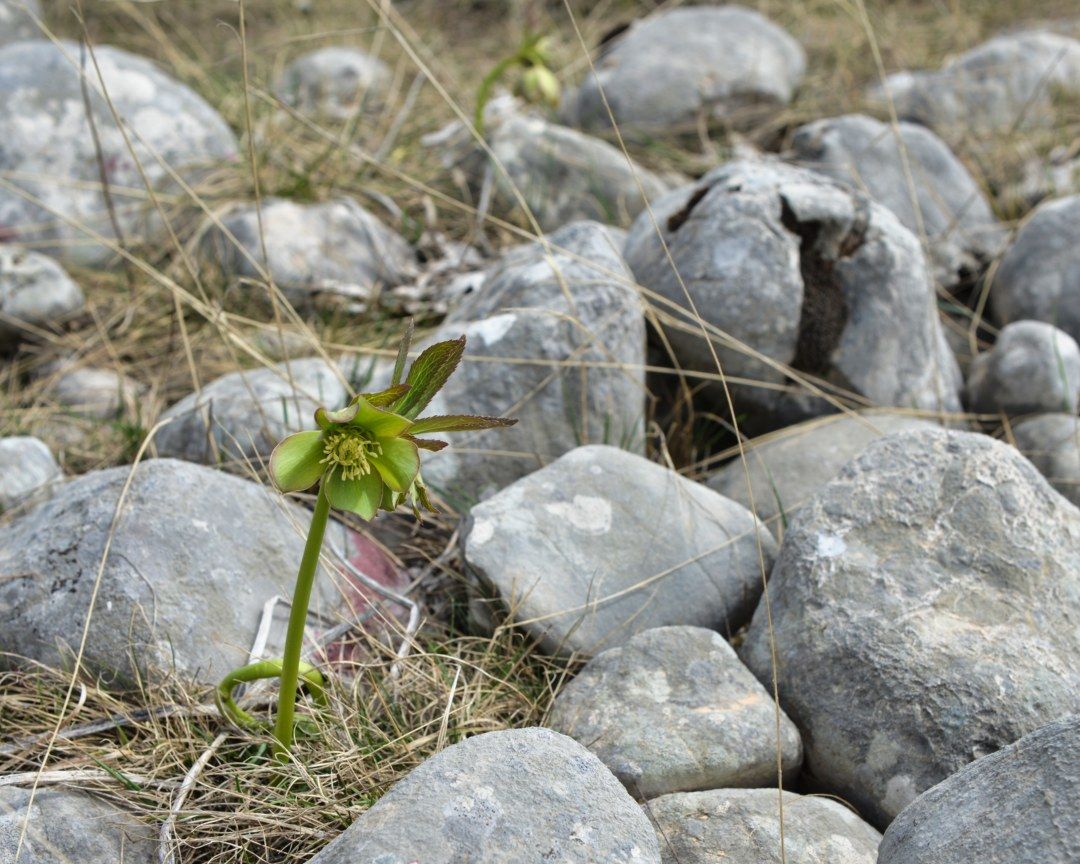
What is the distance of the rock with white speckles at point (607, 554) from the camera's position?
6.05 feet

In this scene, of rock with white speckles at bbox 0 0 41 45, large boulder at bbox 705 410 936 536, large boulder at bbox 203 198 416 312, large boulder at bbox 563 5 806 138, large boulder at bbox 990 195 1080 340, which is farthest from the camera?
rock with white speckles at bbox 0 0 41 45

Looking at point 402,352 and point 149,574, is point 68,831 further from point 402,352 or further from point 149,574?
point 402,352

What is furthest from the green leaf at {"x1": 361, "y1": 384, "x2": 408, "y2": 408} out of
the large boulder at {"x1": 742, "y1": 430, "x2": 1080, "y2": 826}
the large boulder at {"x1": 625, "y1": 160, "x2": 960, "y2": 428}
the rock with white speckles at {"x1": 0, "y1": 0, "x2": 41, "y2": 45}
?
the rock with white speckles at {"x1": 0, "y1": 0, "x2": 41, "y2": 45}

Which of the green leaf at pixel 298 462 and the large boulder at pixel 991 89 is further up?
the green leaf at pixel 298 462

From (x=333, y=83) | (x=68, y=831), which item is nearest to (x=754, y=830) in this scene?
(x=68, y=831)

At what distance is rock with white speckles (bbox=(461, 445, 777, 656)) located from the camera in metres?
1.84

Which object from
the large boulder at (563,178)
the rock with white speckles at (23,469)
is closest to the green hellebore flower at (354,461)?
the rock with white speckles at (23,469)

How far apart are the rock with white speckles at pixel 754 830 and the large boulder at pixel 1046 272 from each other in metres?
1.81

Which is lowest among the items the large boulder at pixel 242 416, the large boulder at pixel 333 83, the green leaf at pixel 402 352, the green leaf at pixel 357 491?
the large boulder at pixel 242 416

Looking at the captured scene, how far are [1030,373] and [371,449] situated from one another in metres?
1.87

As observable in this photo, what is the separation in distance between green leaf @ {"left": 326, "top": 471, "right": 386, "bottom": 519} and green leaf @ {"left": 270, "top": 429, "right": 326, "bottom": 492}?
0.06 ft

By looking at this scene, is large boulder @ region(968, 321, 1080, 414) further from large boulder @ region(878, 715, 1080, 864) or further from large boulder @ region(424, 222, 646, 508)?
large boulder @ region(878, 715, 1080, 864)

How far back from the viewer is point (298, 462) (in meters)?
1.19

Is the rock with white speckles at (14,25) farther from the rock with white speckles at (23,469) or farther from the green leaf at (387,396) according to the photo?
the green leaf at (387,396)
